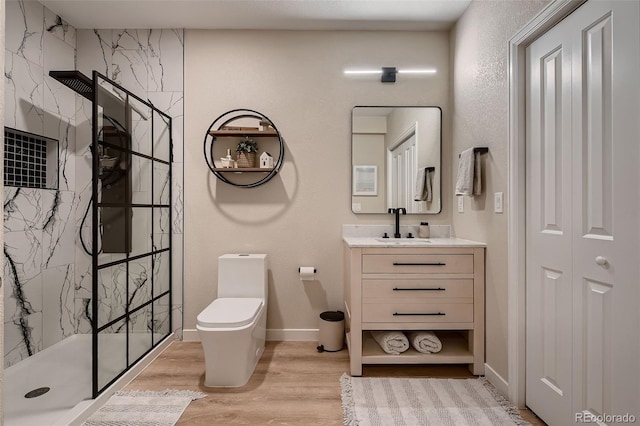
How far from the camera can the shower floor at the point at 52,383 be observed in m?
1.75

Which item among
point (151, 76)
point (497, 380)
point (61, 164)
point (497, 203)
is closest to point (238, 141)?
point (151, 76)

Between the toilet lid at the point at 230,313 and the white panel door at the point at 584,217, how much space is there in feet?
5.32

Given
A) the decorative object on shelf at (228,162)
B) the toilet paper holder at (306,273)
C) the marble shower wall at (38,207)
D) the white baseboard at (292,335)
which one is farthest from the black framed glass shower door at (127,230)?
the toilet paper holder at (306,273)

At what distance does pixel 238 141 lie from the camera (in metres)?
2.77

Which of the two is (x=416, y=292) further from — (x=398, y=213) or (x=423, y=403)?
(x=398, y=213)

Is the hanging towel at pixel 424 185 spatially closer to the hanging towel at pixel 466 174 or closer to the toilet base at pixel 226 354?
the hanging towel at pixel 466 174

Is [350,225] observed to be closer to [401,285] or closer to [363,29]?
[401,285]

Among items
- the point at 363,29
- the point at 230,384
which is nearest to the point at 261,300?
the point at 230,384

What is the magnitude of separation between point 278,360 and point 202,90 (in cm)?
224

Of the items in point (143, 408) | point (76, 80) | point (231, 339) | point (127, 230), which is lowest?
point (143, 408)

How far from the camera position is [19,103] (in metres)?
2.26

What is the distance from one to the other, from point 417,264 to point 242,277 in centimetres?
131

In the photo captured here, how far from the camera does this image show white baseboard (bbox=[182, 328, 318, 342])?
2773mm

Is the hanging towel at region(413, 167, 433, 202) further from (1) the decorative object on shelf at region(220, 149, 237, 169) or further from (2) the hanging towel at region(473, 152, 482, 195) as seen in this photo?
(1) the decorative object on shelf at region(220, 149, 237, 169)
